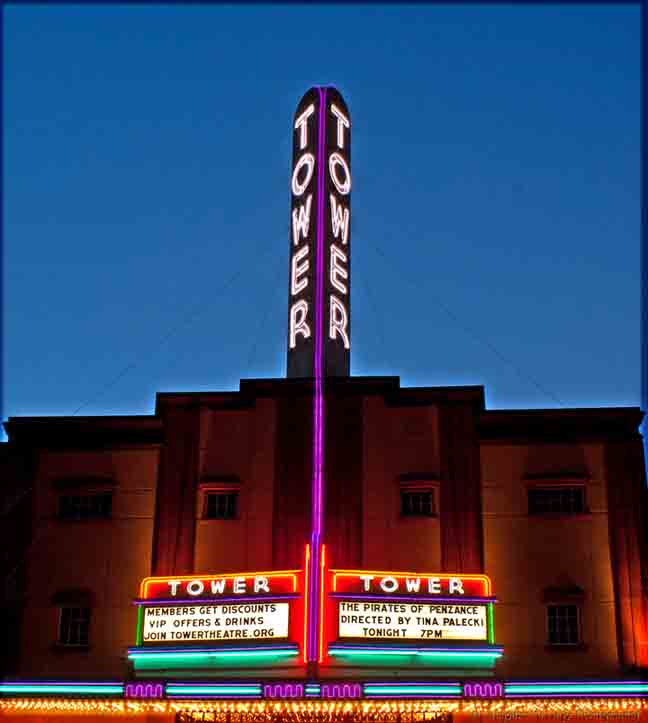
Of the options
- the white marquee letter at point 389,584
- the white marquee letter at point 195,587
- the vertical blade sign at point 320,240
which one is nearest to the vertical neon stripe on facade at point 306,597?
the white marquee letter at point 389,584

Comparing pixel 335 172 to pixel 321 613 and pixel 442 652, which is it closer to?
pixel 321 613

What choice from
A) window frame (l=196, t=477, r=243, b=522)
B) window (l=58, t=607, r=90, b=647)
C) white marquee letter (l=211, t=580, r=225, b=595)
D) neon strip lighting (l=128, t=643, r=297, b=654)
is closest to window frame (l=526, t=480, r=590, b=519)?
neon strip lighting (l=128, t=643, r=297, b=654)

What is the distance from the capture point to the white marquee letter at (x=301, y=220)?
95.1ft

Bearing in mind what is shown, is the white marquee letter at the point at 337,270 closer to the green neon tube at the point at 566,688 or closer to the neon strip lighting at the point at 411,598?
the neon strip lighting at the point at 411,598

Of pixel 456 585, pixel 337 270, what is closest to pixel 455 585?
pixel 456 585

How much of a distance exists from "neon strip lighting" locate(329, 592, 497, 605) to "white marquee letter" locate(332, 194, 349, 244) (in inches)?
400

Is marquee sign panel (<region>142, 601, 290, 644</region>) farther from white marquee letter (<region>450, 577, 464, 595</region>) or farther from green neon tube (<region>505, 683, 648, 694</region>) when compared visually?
green neon tube (<region>505, 683, 648, 694</region>)

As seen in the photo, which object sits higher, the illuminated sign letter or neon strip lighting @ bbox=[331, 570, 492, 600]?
neon strip lighting @ bbox=[331, 570, 492, 600]

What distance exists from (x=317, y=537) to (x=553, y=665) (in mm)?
5739

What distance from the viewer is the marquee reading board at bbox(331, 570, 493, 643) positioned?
22906mm

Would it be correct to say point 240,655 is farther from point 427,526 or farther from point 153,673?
point 427,526

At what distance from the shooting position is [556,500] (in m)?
25.2

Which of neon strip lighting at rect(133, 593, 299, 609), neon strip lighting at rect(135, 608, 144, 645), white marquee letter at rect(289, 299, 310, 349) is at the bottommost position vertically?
neon strip lighting at rect(135, 608, 144, 645)

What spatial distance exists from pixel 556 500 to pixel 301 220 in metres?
9.98
